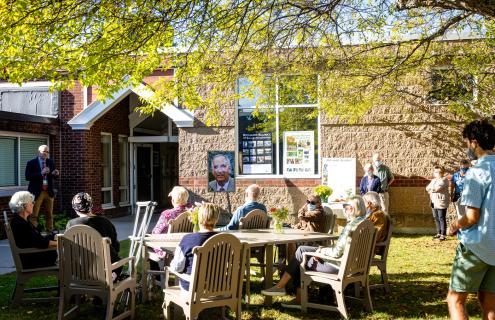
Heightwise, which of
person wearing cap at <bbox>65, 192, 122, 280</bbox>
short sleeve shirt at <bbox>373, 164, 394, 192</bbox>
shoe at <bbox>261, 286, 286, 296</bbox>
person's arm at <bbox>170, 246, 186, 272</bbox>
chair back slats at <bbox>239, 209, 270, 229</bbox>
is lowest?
shoe at <bbox>261, 286, 286, 296</bbox>

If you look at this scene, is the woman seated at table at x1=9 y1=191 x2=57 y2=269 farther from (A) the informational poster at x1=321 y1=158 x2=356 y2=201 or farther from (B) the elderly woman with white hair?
(A) the informational poster at x1=321 y1=158 x2=356 y2=201

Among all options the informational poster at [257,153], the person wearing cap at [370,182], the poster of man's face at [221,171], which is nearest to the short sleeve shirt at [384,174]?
the person wearing cap at [370,182]

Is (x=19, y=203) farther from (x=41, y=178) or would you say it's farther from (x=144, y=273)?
(x=41, y=178)

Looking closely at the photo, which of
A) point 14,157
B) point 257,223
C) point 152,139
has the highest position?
point 152,139

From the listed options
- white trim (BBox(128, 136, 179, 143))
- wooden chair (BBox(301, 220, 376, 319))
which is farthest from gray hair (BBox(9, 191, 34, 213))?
white trim (BBox(128, 136, 179, 143))

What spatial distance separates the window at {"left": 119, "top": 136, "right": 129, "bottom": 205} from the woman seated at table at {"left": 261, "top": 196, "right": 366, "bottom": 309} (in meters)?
11.3

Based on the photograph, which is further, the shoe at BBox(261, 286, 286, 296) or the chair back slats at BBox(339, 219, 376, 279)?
the shoe at BBox(261, 286, 286, 296)

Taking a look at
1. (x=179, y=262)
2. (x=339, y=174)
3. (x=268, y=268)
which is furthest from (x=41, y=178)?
(x=179, y=262)

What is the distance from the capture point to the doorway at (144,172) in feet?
59.4

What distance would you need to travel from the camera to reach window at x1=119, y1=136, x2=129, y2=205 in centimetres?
1738

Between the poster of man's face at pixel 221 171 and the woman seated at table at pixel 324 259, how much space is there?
7802mm

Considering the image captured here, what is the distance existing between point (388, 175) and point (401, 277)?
5.28m

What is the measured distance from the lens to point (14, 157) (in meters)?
13.8

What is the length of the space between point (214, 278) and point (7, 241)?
841cm
